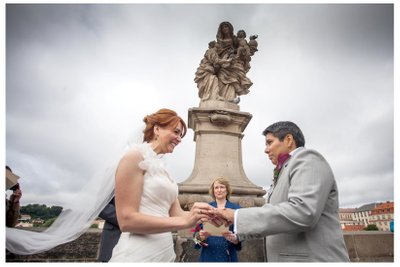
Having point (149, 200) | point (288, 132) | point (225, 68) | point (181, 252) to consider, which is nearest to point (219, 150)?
point (225, 68)

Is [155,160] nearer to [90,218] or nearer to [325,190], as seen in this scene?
[90,218]

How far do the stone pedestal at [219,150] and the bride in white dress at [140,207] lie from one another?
342cm

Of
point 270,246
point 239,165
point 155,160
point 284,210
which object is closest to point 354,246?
point 239,165

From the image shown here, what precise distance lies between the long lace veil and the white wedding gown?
50cm

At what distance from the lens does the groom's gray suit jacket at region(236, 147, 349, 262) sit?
1.79m

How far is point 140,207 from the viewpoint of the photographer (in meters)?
2.05

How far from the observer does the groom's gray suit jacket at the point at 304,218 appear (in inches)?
70.4

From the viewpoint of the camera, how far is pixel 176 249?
3855 millimetres

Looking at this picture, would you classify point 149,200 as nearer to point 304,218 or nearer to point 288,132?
point 304,218

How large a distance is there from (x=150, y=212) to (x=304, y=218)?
1147mm

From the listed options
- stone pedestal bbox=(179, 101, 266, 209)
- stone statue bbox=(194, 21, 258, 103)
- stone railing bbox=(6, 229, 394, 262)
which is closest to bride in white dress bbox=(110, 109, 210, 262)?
stone railing bbox=(6, 229, 394, 262)

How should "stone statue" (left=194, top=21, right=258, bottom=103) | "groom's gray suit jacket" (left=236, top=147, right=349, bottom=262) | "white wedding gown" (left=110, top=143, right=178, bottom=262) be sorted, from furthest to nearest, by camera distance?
"stone statue" (left=194, top=21, right=258, bottom=103) → "white wedding gown" (left=110, top=143, right=178, bottom=262) → "groom's gray suit jacket" (left=236, top=147, right=349, bottom=262)

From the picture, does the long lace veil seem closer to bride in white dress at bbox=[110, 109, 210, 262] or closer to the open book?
bride in white dress at bbox=[110, 109, 210, 262]

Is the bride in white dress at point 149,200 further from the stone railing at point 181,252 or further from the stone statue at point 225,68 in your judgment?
the stone statue at point 225,68
